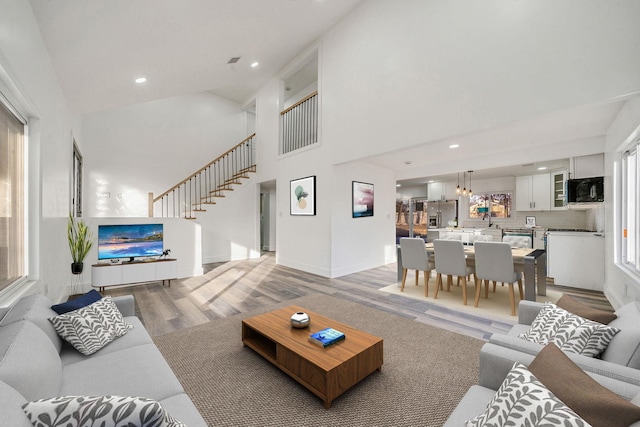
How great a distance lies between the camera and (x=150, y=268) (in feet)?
16.1

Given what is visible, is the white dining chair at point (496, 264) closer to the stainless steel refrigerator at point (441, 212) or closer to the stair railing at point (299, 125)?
the stair railing at point (299, 125)

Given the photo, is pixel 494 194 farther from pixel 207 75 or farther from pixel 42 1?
pixel 42 1

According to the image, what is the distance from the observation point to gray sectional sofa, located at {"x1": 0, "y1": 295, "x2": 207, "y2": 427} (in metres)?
1.09

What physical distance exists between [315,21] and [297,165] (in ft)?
9.16

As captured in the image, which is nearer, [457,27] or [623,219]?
[623,219]

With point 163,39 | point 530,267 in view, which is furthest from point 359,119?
point 530,267

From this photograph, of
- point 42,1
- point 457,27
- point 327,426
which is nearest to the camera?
point 327,426

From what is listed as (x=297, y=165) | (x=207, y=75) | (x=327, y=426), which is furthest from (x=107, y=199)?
(x=327, y=426)

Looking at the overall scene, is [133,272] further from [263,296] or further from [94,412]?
[94,412]

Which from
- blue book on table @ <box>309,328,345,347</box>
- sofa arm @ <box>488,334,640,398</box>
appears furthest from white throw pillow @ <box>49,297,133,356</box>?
sofa arm @ <box>488,334,640,398</box>

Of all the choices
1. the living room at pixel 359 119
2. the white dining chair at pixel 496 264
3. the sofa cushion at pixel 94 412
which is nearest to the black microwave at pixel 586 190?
the living room at pixel 359 119

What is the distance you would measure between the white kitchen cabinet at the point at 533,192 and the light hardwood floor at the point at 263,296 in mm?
3113

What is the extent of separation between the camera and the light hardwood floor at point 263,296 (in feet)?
10.9

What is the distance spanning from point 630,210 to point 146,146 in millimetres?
9346
